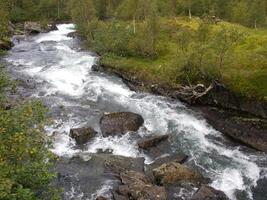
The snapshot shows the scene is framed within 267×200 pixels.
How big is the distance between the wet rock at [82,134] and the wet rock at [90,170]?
240 centimetres

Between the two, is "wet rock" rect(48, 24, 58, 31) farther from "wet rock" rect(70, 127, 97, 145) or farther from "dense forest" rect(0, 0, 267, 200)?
"wet rock" rect(70, 127, 97, 145)

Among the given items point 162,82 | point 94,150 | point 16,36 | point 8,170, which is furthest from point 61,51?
point 8,170

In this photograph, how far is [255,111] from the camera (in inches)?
1521

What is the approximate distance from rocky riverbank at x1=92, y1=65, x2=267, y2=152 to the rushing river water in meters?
1.07

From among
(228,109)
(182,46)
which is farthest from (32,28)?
(228,109)

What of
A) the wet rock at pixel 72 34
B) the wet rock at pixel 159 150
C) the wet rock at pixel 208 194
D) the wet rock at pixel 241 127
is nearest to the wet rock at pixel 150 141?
the wet rock at pixel 159 150

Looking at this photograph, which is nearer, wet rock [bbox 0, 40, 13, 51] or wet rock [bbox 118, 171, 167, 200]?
wet rock [bbox 118, 171, 167, 200]

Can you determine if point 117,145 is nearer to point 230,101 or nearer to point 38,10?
point 230,101

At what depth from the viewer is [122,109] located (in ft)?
140

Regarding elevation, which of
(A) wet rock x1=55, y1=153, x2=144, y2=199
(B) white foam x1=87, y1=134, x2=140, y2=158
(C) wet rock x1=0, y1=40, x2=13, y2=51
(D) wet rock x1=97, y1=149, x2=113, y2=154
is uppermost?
(C) wet rock x1=0, y1=40, x2=13, y2=51

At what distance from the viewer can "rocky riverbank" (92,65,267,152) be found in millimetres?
36469

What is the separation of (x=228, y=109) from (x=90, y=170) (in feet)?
56.6

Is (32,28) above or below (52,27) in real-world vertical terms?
above

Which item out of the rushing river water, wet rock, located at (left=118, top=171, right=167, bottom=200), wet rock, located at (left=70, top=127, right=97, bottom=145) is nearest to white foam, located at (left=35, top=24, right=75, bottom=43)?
the rushing river water
